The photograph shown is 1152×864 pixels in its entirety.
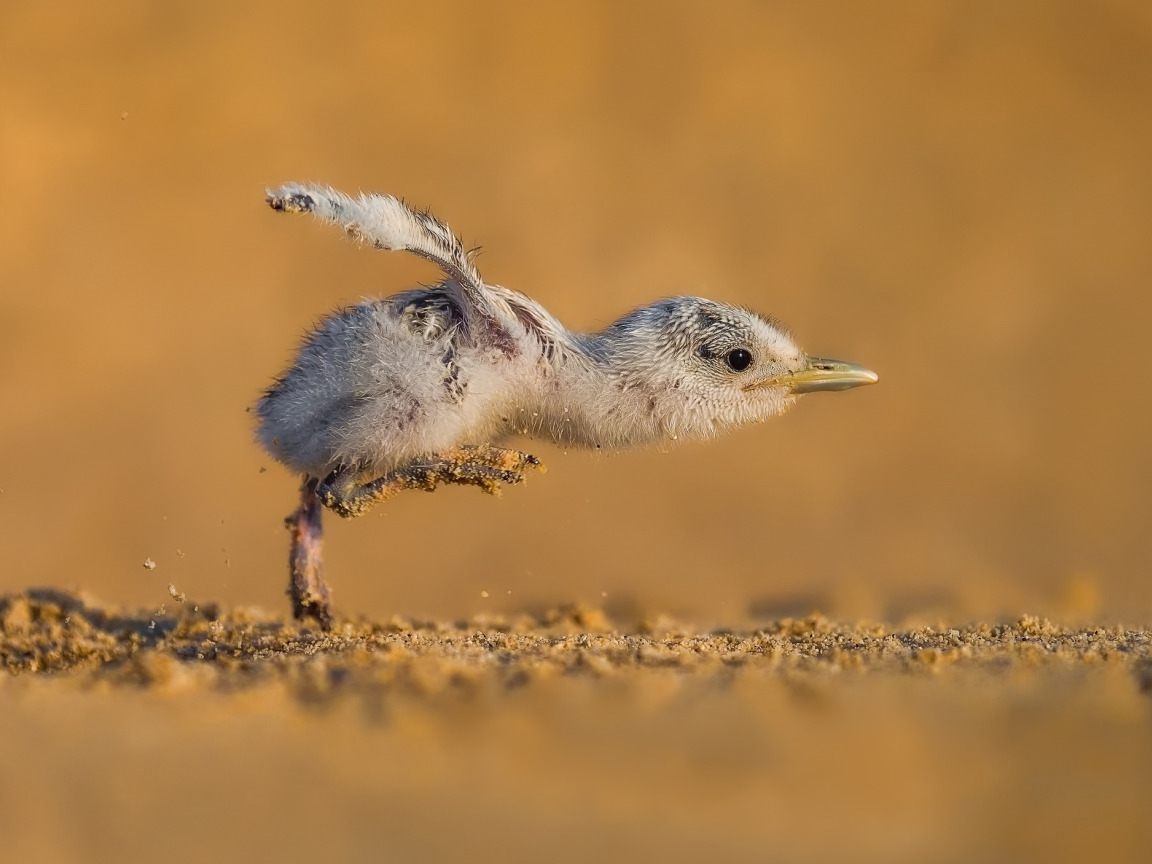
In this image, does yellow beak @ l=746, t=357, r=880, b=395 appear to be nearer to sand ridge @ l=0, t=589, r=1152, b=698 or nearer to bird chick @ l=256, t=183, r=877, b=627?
bird chick @ l=256, t=183, r=877, b=627

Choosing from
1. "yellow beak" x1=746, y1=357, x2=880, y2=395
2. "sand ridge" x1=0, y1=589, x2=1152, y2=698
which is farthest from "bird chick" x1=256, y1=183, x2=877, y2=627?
"sand ridge" x1=0, y1=589, x2=1152, y2=698

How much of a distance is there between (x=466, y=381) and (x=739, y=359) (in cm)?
125

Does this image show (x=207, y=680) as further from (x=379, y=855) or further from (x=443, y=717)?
(x=379, y=855)

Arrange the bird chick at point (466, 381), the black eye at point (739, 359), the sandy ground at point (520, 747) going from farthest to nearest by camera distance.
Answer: the black eye at point (739, 359) < the bird chick at point (466, 381) < the sandy ground at point (520, 747)

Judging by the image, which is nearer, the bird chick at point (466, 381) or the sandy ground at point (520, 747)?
the sandy ground at point (520, 747)

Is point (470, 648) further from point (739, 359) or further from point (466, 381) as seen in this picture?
point (739, 359)

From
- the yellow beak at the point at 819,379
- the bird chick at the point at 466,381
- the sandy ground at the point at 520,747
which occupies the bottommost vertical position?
the sandy ground at the point at 520,747

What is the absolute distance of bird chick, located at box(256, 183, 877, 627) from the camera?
18.9 feet

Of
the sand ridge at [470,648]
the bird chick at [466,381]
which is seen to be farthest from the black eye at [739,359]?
the sand ridge at [470,648]

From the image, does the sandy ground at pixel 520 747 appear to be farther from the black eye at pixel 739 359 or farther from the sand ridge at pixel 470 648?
the black eye at pixel 739 359

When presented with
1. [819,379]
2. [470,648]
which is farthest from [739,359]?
[470,648]

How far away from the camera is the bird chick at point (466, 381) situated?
5.76 metres

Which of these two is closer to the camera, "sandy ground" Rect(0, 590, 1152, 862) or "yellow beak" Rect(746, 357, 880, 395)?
"sandy ground" Rect(0, 590, 1152, 862)

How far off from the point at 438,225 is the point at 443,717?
93.4 inches
